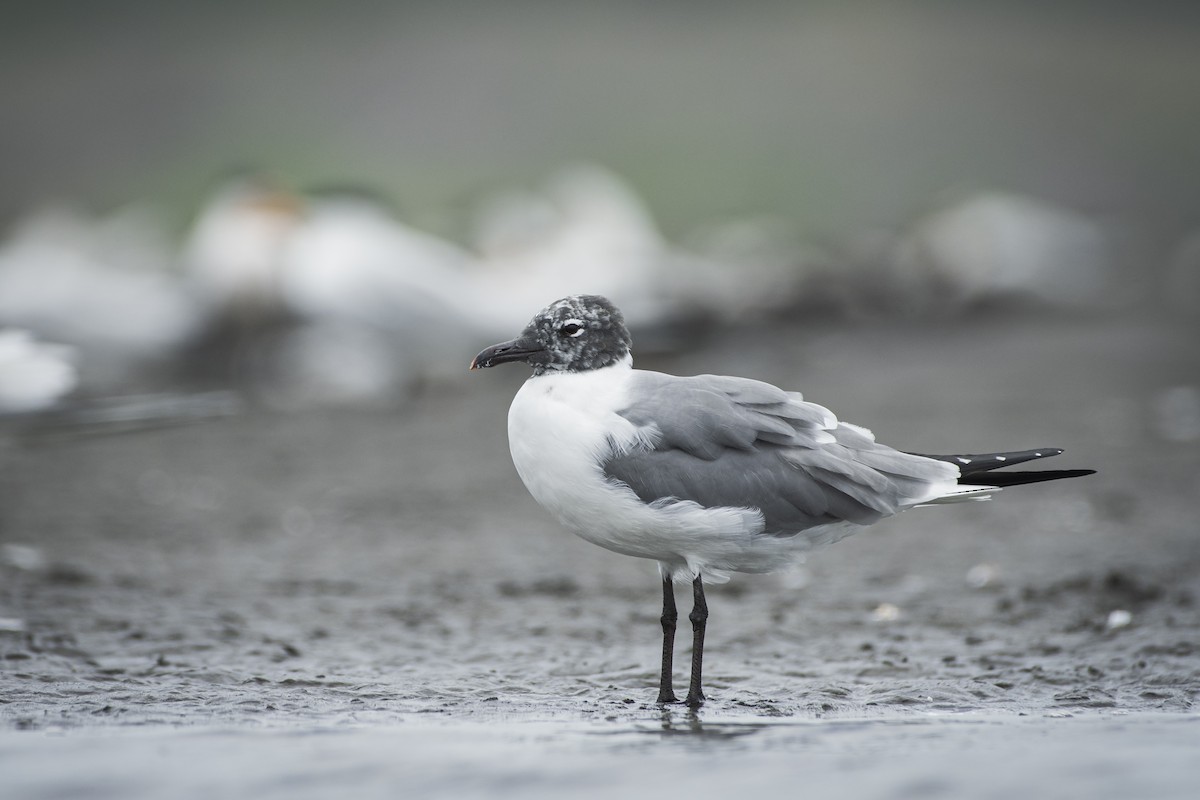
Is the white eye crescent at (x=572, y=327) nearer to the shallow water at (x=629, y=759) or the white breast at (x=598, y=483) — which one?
the white breast at (x=598, y=483)

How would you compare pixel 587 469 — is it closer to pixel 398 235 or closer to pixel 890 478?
pixel 890 478

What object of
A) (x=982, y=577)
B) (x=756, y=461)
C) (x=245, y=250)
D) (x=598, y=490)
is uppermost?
(x=245, y=250)

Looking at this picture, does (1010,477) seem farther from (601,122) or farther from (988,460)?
(601,122)

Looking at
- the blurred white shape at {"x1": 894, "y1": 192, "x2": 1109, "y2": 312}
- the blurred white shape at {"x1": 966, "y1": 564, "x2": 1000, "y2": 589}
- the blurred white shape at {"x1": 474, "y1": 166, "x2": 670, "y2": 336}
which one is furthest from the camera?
the blurred white shape at {"x1": 894, "y1": 192, "x2": 1109, "y2": 312}

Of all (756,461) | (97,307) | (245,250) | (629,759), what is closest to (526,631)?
(756,461)

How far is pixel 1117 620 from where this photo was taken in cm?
532

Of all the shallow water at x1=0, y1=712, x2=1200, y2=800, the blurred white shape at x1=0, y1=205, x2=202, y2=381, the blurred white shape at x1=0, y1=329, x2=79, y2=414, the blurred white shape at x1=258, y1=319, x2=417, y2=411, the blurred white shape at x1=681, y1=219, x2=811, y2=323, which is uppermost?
the blurred white shape at x1=681, y1=219, x2=811, y2=323

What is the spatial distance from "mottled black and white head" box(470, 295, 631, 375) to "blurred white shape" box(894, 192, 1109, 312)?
11.3 m

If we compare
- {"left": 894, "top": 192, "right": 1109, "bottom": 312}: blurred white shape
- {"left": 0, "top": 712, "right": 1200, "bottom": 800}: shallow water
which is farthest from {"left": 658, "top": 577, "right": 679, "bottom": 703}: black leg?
{"left": 894, "top": 192, "right": 1109, "bottom": 312}: blurred white shape

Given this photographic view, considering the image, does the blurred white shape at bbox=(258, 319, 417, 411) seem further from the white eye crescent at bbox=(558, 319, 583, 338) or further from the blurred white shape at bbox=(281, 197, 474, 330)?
the white eye crescent at bbox=(558, 319, 583, 338)

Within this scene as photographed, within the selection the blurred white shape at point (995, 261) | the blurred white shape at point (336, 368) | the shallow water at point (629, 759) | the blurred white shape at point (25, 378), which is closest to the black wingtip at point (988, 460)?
the shallow water at point (629, 759)

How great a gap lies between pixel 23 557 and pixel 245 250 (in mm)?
7053

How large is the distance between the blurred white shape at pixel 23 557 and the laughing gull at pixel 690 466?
2.95 meters

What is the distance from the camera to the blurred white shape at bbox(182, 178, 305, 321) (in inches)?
514
